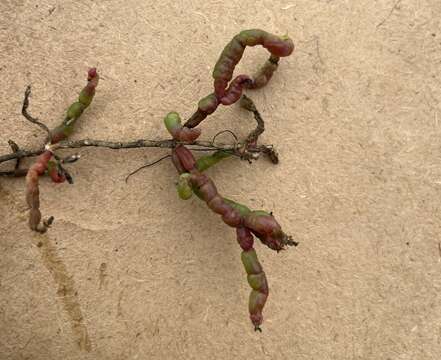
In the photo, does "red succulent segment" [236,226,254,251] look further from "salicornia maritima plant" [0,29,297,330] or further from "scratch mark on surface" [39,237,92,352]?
"scratch mark on surface" [39,237,92,352]

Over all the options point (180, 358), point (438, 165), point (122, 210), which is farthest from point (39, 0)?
point (438, 165)

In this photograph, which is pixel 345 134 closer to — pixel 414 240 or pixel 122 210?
pixel 414 240

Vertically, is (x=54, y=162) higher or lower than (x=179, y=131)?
lower

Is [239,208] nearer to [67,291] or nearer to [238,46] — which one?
[238,46]

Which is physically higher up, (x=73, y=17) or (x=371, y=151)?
(x=371, y=151)

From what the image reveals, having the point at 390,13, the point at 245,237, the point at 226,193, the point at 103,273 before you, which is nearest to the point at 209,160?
the point at 226,193
